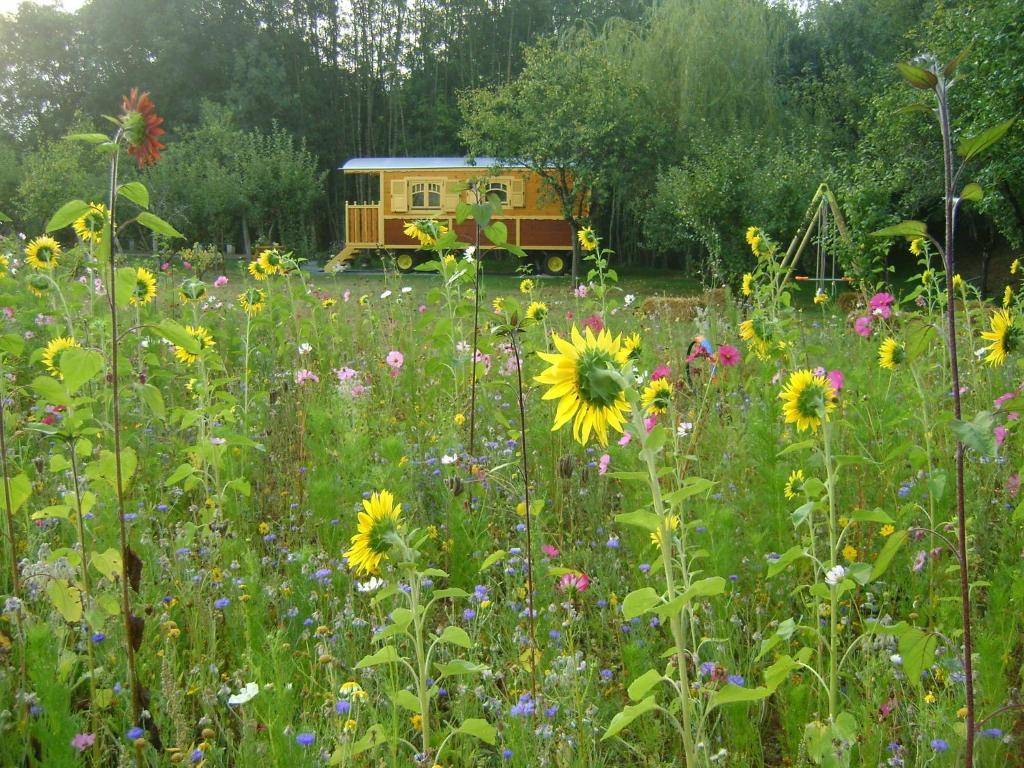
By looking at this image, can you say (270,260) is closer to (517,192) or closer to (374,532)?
(374,532)

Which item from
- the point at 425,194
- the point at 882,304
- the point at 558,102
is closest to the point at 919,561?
the point at 882,304

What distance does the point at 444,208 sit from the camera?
18703 millimetres

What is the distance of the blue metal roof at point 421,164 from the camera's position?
19000mm

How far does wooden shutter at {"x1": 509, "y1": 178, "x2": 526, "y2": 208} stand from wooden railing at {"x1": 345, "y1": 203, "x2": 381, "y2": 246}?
2.94m

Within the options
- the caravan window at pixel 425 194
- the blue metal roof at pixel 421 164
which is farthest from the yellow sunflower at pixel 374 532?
the caravan window at pixel 425 194

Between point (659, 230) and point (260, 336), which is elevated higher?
point (659, 230)

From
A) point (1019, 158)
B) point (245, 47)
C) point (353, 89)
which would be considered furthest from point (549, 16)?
point (1019, 158)

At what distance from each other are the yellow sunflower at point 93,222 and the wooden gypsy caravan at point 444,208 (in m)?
15.2

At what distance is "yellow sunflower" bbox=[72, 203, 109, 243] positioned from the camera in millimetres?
1581

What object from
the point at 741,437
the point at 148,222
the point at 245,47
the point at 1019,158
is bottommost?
the point at 741,437

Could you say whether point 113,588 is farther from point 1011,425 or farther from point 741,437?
point 1011,425

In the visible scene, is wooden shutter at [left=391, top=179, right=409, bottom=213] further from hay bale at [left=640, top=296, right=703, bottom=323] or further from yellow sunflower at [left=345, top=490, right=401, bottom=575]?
yellow sunflower at [left=345, top=490, right=401, bottom=575]

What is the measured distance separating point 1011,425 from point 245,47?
32384mm

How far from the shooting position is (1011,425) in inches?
101
